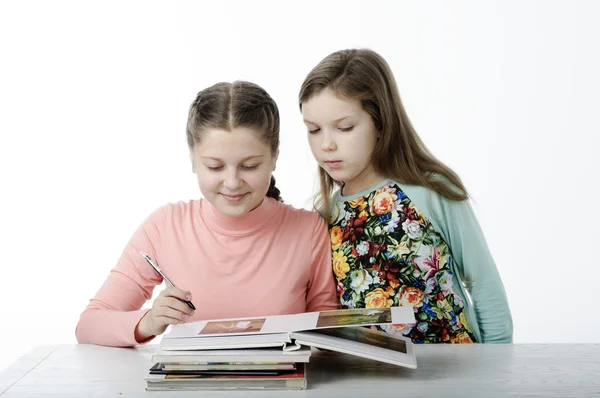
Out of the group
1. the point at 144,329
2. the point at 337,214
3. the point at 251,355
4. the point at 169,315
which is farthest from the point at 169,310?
the point at 337,214

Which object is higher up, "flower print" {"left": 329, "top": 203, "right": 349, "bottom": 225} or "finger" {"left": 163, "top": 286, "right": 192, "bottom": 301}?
"flower print" {"left": 329, "top": 203, "right": 349, "bottom": 225}

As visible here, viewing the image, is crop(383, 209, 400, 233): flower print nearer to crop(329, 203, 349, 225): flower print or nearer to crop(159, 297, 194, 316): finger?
crop(329, 203, 349, 225): flower print

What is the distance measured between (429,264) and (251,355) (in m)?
0.65

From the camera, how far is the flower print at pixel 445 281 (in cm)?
204

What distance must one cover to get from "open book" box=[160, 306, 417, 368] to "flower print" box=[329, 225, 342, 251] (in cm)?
40

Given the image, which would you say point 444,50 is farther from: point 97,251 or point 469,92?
point 97,251

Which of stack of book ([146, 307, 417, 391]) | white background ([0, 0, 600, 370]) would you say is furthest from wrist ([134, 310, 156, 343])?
white background ([0, 0, 600, 370])

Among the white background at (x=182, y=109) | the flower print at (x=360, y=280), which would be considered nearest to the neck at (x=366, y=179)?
the flower print at (x=360, y=280)

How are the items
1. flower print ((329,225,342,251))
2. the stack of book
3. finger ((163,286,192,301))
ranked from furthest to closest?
1. flower print ((329,225,342,251))
2. finger ((163,286,192,301))
3. the stack of book

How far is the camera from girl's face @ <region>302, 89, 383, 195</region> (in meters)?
1.96

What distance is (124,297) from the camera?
193 centimetres

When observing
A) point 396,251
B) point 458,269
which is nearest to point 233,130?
point 396,251

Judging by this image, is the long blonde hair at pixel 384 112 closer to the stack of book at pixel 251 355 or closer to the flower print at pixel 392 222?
the flower print at pixel 392 222

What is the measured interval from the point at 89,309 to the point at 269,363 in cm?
56
